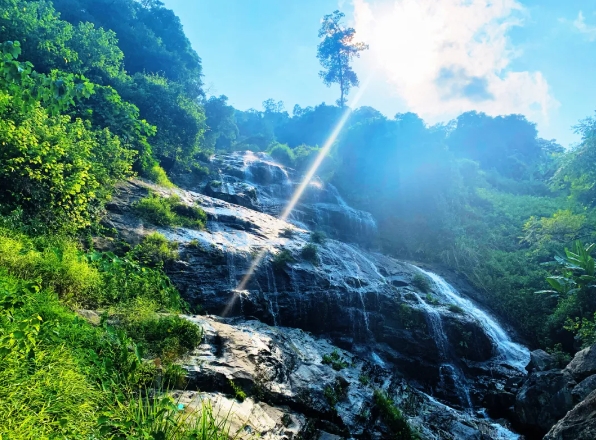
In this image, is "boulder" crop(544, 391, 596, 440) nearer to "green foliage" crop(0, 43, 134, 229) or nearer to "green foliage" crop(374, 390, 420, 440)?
"green foliage" crop(374, 390, 420, 440)

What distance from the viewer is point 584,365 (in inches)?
352

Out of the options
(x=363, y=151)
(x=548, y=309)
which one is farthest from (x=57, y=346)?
(x=363, y=151)

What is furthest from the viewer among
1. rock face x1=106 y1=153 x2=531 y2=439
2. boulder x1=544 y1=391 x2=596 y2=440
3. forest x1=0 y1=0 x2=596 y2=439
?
rock face x1=106 y1=153 x2=531 y2=439

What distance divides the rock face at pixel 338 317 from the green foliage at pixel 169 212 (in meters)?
0.46

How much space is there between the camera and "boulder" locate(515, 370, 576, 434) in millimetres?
8898

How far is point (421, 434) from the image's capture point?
7.57 m

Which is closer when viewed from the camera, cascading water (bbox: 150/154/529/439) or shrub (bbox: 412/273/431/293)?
cascading water (bbox: 150/154/529/439)

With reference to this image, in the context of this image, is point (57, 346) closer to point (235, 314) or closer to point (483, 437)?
point (235, 314)

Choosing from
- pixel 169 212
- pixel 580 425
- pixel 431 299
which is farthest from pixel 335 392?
pixel 431 299

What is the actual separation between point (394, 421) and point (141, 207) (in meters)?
11.6

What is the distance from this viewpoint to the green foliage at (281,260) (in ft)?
45.4

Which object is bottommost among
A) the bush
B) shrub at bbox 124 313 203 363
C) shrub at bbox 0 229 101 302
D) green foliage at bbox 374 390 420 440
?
green foliage at bbox 374 390 420 440

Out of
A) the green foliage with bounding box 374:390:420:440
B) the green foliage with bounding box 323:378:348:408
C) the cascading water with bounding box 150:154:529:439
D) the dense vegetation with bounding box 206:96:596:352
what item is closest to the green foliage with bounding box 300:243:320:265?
the cascading water with bounding box 150:154:529:439

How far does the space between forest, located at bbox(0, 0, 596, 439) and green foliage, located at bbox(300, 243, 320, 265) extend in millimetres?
4931
